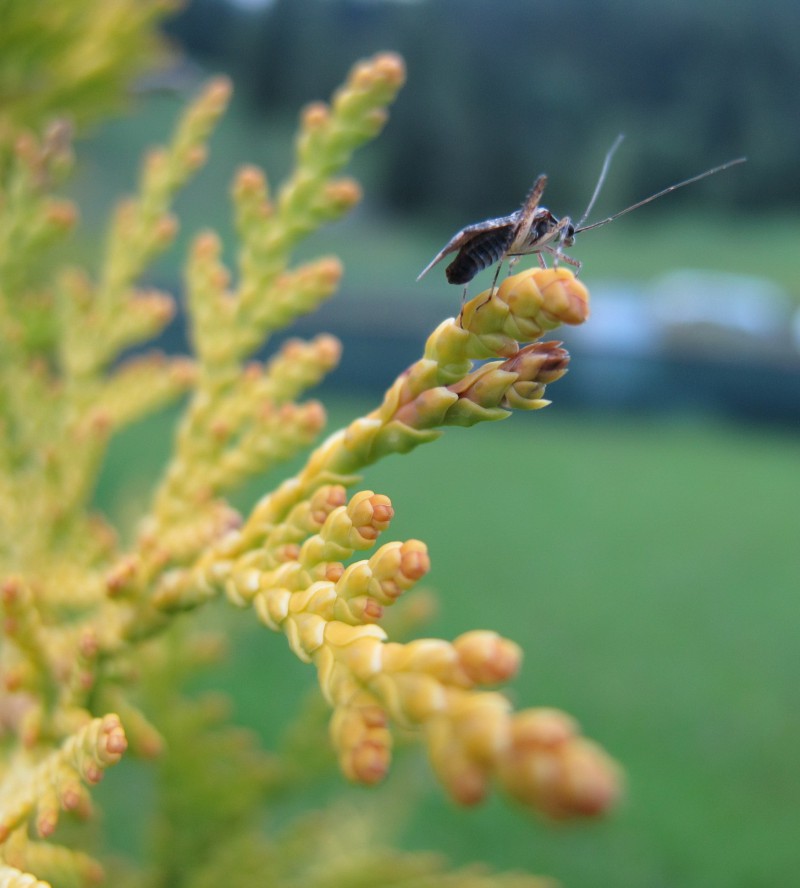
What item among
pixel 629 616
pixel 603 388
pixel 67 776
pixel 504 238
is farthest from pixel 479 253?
pixel 603 388

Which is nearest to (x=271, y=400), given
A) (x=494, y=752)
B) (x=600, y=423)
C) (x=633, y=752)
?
(x=494, y=752)

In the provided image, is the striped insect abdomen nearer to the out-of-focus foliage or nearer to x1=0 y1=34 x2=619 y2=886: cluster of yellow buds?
x1=0 y1=34 x2=619 y2=886: cluster of yellow buds

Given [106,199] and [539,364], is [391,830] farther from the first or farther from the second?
[106,199]

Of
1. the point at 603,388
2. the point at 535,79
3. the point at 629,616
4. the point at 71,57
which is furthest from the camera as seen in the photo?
the point at 535,79

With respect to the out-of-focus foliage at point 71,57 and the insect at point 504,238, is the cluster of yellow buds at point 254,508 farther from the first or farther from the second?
the out-of-focus foliage at point 71,57

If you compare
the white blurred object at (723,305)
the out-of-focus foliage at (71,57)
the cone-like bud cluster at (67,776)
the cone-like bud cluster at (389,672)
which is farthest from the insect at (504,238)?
the white blurred object at (723,305)

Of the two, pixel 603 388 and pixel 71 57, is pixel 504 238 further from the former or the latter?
pixel 603 388

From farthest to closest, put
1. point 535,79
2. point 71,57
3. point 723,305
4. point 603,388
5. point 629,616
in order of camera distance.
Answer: point 535,79
point 723,305
point 603,388
point 629,616
point 71,57
